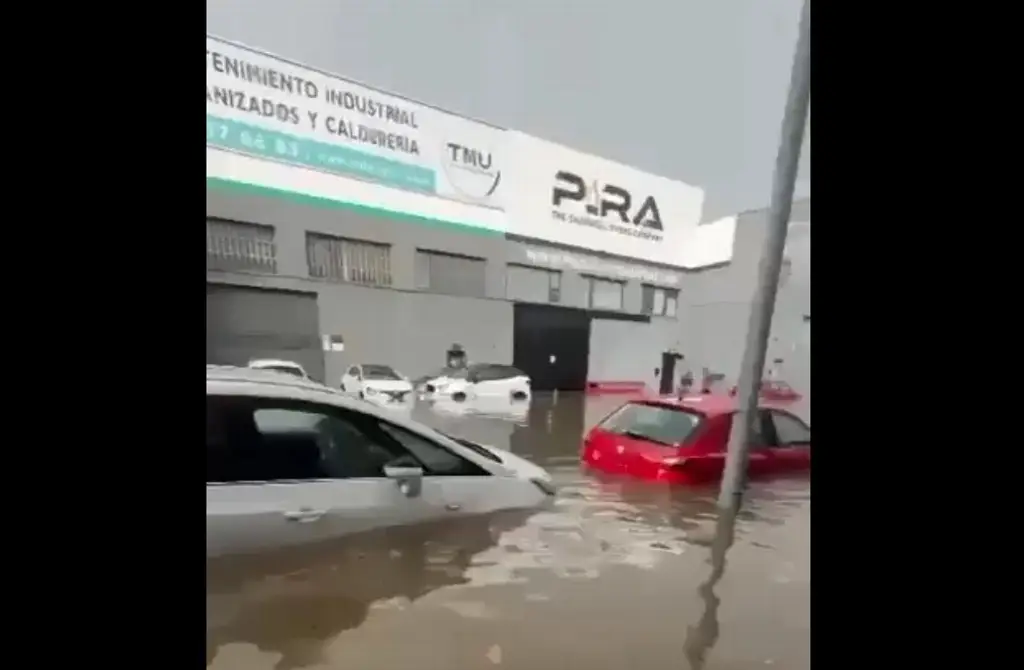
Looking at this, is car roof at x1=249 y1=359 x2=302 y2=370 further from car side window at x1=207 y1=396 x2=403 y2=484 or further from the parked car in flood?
the parked car in flood

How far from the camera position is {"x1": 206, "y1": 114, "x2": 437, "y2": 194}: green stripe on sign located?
1.45 m

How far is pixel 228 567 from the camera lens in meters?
1.41

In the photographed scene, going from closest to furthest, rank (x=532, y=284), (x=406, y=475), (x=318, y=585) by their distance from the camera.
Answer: (x=318, y=585) < (x=406, y=475) < (x=532, y=284)

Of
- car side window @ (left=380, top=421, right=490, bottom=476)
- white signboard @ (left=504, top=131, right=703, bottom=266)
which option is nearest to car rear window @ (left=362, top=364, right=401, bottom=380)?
car side window @ (left=380, top=421, right=490, bottom=476)

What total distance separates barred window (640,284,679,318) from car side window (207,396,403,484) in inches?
25.9

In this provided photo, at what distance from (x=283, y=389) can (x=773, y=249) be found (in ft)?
3.66

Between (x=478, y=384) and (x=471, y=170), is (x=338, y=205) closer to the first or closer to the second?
(x=471, y=170)

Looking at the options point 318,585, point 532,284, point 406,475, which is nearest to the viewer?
point 318,585

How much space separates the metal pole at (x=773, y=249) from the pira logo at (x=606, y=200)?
25 centimetres

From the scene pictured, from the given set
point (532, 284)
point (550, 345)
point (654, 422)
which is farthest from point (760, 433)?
point (532, 284)

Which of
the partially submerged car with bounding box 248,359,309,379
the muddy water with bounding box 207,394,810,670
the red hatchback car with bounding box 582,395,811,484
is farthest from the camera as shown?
the red hatchback car with bounding box 582,395,811,484

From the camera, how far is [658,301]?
1.67 m
